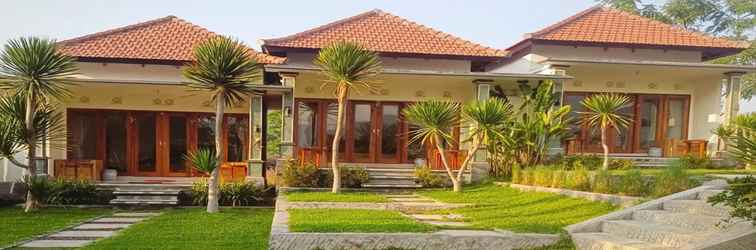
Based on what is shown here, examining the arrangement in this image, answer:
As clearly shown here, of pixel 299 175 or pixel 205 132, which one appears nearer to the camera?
pixel 299 175

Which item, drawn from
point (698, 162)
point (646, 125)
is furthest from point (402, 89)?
point (698, 162)

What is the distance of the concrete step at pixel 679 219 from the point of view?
16.0 ft

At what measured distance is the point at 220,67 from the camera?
7824mm

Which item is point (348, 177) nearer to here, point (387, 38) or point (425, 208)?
point (425, 208)

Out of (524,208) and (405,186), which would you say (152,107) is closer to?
(405,186)

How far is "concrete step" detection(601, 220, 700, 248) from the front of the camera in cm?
459

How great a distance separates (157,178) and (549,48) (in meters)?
12.1

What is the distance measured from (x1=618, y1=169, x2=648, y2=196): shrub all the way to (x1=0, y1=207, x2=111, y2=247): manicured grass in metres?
9.38

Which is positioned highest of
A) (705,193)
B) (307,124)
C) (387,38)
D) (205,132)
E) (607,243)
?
(387,38)

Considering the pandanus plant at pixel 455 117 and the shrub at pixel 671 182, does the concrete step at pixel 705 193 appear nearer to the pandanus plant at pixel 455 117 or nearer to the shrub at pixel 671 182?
the shrub at pixel 671 182

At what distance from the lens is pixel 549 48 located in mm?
12961

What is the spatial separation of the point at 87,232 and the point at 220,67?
11.3ft

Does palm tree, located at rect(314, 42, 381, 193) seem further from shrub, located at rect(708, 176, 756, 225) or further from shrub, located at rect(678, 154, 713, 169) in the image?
shrub, located at rect(678, 154, 713, 169)

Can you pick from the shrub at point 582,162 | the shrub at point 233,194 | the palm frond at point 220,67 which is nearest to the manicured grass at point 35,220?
the shrub at point 233,194
